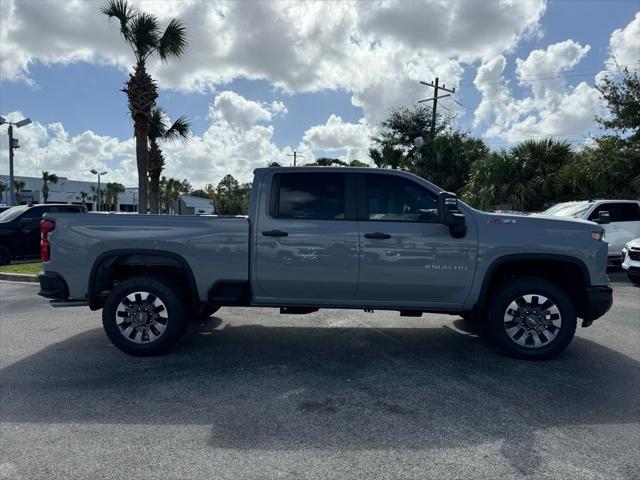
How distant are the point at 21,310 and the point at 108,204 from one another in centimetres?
8389

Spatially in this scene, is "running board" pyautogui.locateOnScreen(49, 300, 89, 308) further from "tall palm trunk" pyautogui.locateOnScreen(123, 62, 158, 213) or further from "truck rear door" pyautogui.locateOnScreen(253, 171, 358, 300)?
"tall palm trunk" pyautogui.locateOnScreen(123, 62, 158, 213)

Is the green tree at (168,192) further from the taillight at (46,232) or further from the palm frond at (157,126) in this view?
the taillight at (46,232)

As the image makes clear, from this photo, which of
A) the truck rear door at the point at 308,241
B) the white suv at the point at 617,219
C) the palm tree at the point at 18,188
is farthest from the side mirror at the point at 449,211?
the palm tree at the point at 18,188

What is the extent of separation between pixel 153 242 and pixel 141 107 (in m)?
13.1

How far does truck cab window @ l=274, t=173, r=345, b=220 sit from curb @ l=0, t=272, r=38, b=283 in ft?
27.0

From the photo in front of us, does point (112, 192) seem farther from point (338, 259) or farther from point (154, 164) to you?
point (338, 259)

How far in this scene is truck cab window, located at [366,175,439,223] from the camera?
4.93 metres

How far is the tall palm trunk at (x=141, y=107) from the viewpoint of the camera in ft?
53.2

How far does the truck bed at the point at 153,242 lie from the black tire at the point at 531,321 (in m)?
2.72

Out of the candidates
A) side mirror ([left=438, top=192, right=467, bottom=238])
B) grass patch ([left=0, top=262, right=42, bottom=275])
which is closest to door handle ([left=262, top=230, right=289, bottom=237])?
side mirror ([left=438, top=192, right=467, bottom=238])

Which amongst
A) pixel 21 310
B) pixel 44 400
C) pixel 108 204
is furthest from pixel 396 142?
pixel 108 204

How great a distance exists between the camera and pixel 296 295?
5.01 metres

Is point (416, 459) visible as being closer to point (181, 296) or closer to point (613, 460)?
point (613, 460)

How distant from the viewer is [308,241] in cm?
487
